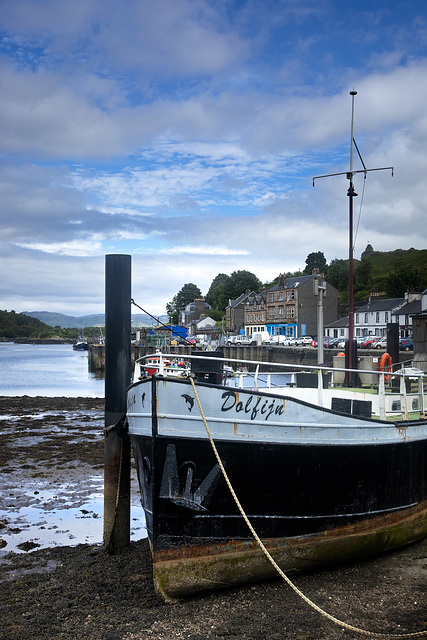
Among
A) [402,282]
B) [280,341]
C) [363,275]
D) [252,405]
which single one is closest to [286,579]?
[252,405]

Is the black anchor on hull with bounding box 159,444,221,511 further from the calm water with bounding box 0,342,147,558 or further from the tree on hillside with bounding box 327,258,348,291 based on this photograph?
the tree on hillside with bounding box 327,258,348,291

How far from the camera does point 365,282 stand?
120 metres

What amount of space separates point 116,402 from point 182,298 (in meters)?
151

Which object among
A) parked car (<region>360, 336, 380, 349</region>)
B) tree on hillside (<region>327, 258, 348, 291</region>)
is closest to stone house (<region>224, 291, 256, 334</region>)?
tree on hillside (<region>327, 258, 348, 291</region>)

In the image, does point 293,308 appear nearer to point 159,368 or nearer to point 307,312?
point 307,312

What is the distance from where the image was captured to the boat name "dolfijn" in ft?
23.4

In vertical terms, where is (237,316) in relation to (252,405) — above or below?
above

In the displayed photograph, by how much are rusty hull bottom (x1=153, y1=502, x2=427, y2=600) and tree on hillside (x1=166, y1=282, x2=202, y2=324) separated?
480ft

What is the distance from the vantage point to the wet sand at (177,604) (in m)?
6.28

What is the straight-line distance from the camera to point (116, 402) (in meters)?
8.84

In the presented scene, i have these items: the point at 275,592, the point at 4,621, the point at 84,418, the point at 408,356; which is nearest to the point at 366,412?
the point at 275,592

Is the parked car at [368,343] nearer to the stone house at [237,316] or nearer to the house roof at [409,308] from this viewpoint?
the house roof at [409,308]

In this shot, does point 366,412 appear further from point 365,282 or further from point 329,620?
point 365,282

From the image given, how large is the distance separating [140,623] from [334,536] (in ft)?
9.83
